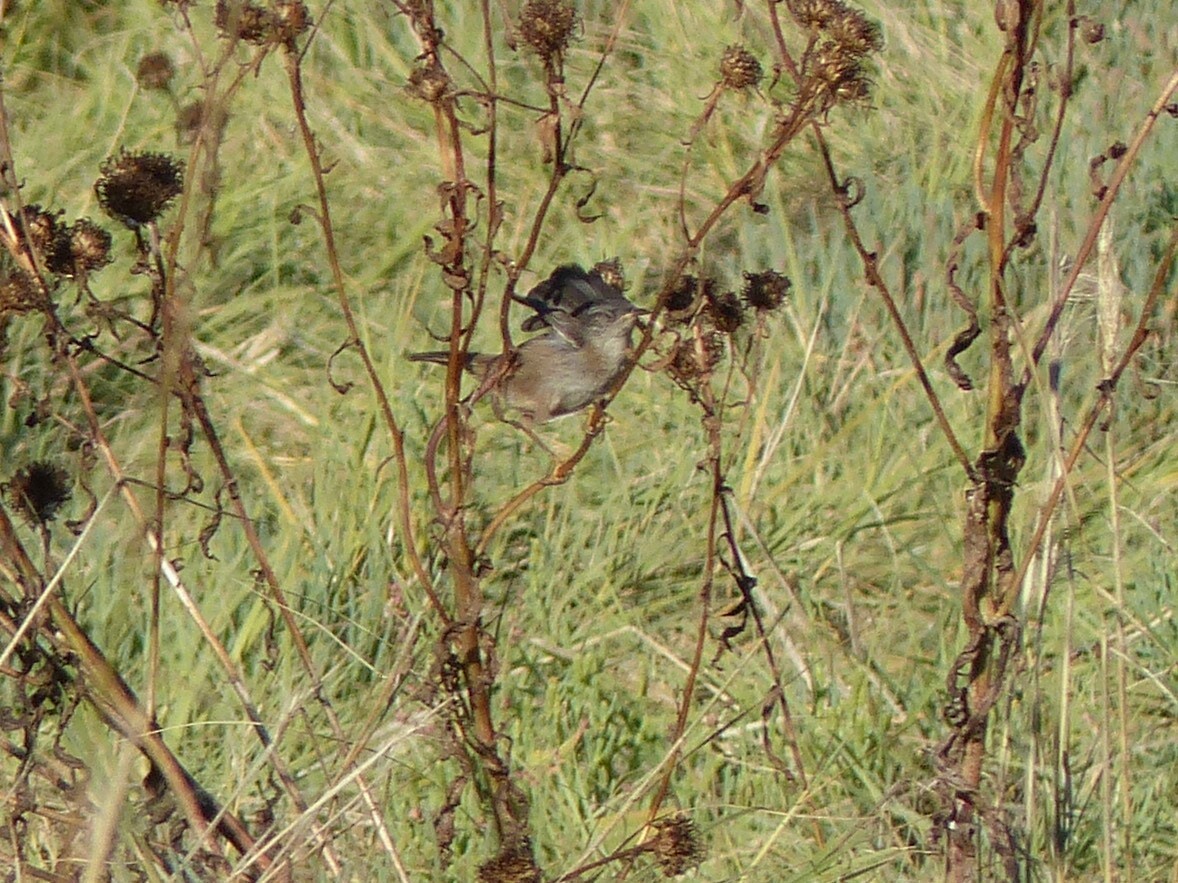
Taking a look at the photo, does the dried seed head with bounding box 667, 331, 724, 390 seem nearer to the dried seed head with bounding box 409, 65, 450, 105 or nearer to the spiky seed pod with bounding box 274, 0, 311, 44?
the dried seed head with bounding box 409, 65, 450, 105

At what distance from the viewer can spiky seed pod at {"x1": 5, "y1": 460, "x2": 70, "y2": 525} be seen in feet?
7.32

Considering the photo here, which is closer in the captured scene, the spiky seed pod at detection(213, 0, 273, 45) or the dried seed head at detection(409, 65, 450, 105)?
the dried seed head at detection(409, 65, 450, 105)

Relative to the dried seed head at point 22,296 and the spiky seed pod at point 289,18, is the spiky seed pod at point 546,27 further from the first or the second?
the dried seed head at point 22,296

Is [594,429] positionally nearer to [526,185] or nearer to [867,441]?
[867,441]

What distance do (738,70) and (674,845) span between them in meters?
1.02

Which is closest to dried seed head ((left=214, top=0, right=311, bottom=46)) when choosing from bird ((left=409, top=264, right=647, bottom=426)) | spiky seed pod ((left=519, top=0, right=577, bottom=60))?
spiky seed pod ((left=519, top=0, right=577, bottom=60))

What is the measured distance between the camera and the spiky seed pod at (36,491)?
223 cm

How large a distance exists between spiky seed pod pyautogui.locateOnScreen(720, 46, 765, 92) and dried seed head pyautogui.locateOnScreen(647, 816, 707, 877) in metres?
0.98

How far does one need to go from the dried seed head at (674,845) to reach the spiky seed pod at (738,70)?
0.98 meters

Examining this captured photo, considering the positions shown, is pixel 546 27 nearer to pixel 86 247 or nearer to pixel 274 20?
pixel 274 20

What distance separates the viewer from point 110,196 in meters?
2.18

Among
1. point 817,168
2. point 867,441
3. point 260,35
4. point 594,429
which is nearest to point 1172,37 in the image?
point 817,168

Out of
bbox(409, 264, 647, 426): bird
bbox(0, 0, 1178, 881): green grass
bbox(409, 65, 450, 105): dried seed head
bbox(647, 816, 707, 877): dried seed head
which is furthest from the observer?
bbox(409, 264, 647, 426): bird

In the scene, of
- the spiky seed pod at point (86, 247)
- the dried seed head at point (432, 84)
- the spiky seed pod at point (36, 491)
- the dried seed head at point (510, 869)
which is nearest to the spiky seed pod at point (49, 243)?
the spiky seed pod at point (86, 247)
